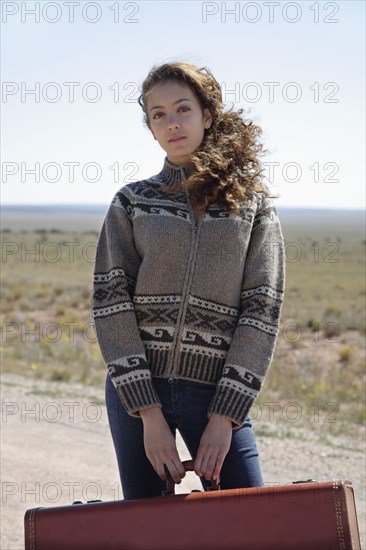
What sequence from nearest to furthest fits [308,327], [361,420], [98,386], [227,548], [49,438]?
[227,548]
[49,438]
[361,420]
[98,386]
[308,327]

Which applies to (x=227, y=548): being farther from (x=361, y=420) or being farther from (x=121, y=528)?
(x=361, y=420)

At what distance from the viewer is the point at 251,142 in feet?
8.02

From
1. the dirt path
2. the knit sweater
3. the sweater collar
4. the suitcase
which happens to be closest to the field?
the dirt path

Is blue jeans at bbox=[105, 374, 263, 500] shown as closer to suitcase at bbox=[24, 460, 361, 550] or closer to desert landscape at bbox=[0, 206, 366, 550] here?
suitcase at bbox=[24, 460, 361, 550]

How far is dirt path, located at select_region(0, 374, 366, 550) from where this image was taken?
5016mm

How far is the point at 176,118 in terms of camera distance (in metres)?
2.36

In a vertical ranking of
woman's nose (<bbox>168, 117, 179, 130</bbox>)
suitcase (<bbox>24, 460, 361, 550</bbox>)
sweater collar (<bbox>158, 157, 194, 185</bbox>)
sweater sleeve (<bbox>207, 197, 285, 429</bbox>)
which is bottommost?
suitcase (<bbox>24, 460, 361, 550</bbox>)

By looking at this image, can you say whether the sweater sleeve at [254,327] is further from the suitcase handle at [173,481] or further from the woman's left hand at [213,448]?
the suitcase handle at [173,481]

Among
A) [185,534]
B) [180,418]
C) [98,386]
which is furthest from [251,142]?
[98,386]

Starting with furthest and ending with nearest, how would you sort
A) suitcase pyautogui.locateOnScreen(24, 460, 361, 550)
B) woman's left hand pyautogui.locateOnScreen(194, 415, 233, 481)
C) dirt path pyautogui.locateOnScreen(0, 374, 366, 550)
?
dirt path pyautogui.locateOnScreen(0, 374, 366, 550) < woman's left hand pyautogui.locateOnScreen(194, 415, 233, 481) < suitcase pyautogui.locateOnScreen(24, 460, 361, 550)

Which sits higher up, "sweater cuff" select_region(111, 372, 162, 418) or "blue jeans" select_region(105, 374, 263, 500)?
"sweater cuff" select_region(111, 372, 162, 418)

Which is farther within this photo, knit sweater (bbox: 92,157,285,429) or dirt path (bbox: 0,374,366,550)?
dirt path (bbox: 0,374,366,550)

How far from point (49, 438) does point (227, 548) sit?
4.50 m

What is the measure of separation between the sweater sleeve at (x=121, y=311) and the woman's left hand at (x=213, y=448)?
160 millimetres
